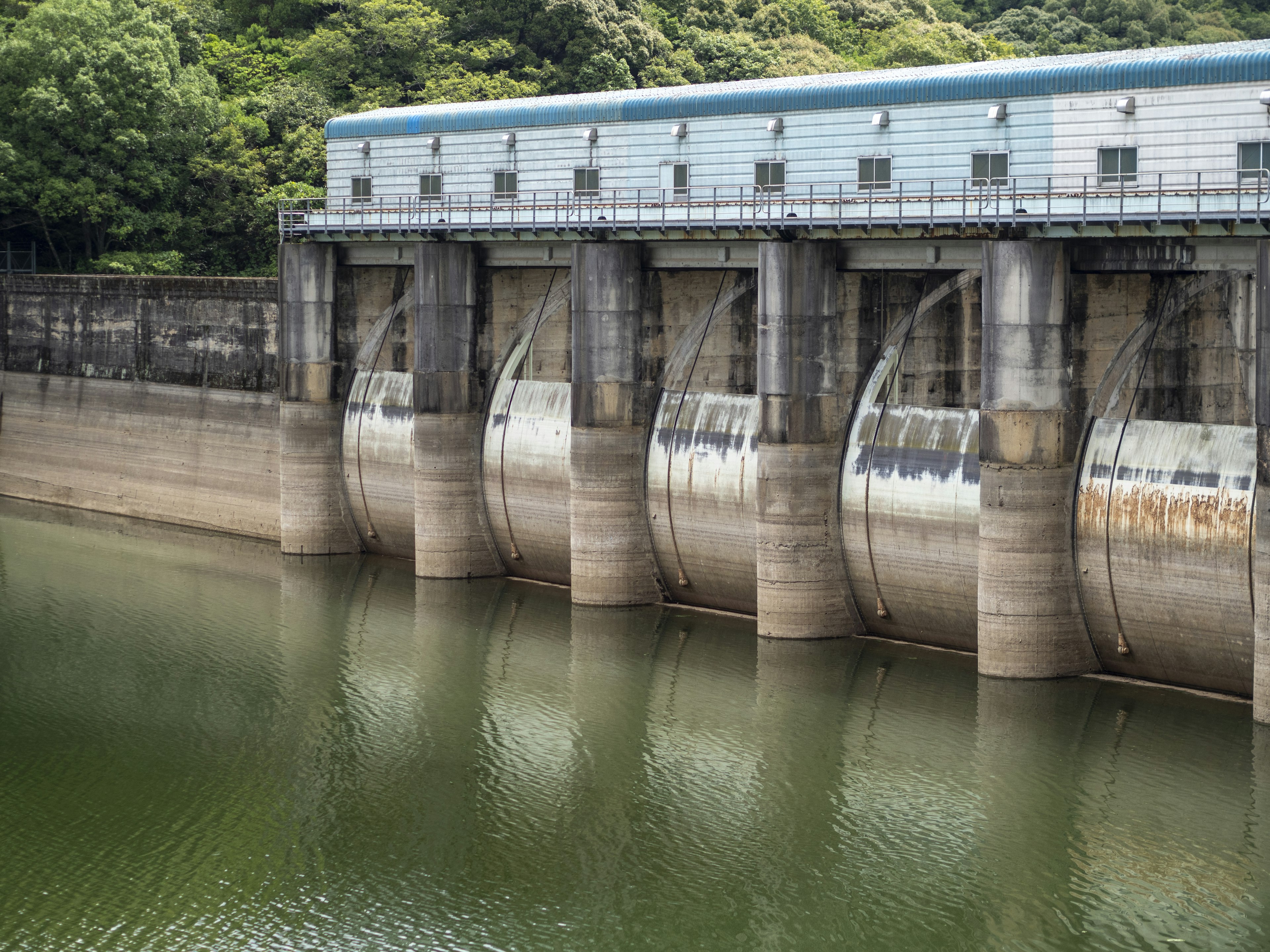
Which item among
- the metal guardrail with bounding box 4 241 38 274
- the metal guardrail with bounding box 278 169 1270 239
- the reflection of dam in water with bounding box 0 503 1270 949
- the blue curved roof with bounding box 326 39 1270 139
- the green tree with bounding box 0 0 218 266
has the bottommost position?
the reflection of dam in water with bounding box 0 503 1270 949

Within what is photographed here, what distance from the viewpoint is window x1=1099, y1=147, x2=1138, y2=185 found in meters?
41.4

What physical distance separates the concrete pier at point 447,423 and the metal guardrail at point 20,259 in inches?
1304

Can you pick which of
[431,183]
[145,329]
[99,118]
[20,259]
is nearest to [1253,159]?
[431,183]

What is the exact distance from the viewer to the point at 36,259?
82.0 m

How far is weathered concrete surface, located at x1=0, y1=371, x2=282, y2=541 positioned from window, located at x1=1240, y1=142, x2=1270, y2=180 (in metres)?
35.1

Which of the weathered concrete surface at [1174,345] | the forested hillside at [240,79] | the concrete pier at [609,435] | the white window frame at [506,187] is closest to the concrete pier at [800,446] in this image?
the concrete pier at [609,435]

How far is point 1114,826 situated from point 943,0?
4122 inches

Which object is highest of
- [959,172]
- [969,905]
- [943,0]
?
[943,0]

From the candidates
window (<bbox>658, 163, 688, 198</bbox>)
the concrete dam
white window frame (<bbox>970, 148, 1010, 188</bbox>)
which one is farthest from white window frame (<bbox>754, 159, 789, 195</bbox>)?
white window frame (<bbox>970, 148, 1010, 188</bbox>)

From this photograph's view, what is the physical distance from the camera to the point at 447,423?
179 ft

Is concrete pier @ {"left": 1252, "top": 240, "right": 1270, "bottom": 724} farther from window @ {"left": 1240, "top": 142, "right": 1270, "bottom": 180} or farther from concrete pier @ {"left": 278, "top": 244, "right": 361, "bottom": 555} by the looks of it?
concrete pier @ {"left": 278, "top": 244, "right": 361, "bottom": 555}

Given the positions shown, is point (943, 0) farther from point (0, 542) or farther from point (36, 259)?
point (0, 542)

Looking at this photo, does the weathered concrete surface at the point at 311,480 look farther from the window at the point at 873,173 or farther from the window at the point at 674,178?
the window at the point at 873,173

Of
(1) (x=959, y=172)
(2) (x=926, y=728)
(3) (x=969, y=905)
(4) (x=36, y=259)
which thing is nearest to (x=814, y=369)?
(1) (x=959, y=172)
